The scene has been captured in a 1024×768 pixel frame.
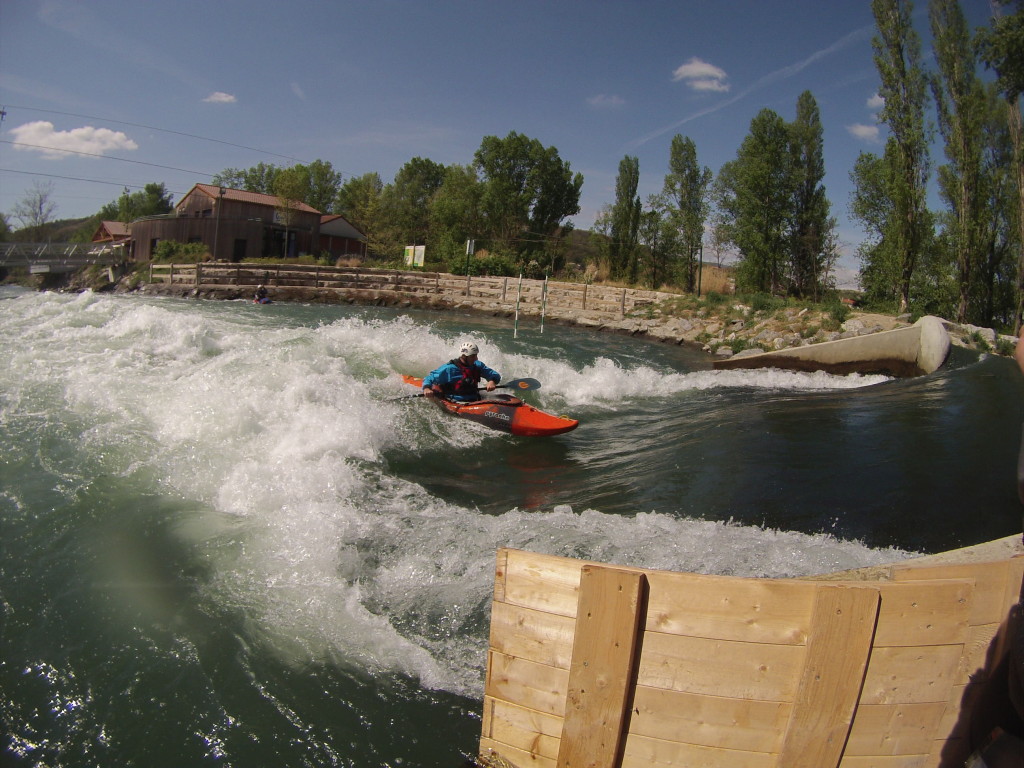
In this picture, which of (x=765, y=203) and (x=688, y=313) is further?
(x=765, y=203)

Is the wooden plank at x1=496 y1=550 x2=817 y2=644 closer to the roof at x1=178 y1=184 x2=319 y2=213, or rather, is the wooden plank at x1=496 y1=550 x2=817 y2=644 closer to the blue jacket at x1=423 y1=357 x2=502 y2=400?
the blue jacket at x1=423 y1=357 x2=502 y2=400

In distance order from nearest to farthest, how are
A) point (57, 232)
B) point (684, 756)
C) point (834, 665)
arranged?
point (834, 665) < point (684, 756) < point (57, 232)

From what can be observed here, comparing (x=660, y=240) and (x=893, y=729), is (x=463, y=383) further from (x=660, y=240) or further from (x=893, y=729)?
(x=660, y=240)

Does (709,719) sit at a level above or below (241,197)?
below

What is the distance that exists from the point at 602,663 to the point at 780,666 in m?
0.62

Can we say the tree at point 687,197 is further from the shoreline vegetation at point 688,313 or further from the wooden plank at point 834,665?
the wooden plank at point 834,665

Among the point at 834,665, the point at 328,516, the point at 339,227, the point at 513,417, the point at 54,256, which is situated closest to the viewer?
the point at 834,665

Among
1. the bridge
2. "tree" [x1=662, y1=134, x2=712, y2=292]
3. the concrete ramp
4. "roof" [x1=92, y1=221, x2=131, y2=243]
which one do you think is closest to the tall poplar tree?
"tree" [x1=662, y1=134, x2=712, y2=292]

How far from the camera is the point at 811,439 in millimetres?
7227

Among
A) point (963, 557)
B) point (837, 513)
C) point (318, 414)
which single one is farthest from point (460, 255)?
point (963, 557)

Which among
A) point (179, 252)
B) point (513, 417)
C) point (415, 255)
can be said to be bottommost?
point (513, 417)

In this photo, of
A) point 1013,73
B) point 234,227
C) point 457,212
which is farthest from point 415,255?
point 1013,73

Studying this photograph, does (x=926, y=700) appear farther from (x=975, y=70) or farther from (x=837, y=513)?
(x=975, y=70)

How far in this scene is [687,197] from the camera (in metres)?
28.2
